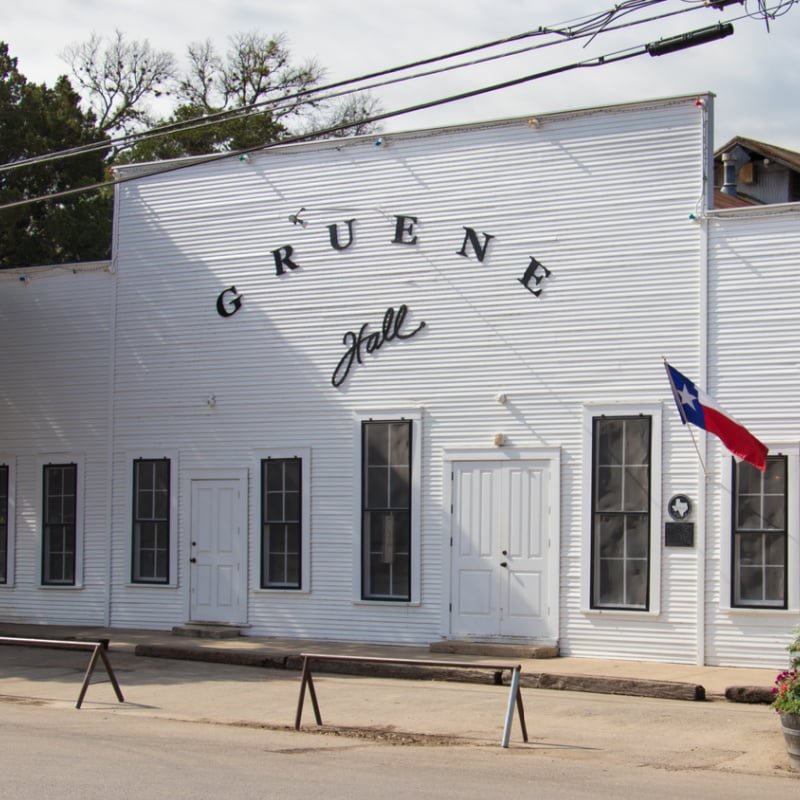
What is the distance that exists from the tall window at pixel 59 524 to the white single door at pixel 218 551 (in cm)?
245

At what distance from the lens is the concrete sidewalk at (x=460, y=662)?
1494cm

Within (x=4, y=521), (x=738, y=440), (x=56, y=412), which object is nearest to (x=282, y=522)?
(x=56, y=412)

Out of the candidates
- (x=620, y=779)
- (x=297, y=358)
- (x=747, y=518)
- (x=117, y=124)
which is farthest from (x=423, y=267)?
(x=117, y=124)

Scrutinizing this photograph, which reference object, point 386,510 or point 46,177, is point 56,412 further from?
point 46,177

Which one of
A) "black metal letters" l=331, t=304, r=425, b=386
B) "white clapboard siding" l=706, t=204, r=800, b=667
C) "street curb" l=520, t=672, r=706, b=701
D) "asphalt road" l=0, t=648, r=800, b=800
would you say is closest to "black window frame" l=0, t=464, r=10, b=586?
"asphalt road" l=0, t=648, r=800, b=800

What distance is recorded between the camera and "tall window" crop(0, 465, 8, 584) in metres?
22.5

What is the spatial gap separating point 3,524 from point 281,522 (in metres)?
5.48

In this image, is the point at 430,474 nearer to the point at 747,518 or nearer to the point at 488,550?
the point at 488,550

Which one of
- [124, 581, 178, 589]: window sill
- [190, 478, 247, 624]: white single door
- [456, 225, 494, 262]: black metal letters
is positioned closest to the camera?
[456, 225, 494, 262]: black metal letters

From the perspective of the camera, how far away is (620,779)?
10.4 metres

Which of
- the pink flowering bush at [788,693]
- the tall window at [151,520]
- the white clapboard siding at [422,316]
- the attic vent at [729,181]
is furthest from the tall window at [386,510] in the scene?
the attic vent at [729,181]

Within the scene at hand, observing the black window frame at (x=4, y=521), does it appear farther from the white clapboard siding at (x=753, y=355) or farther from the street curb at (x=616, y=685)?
the white clapboard siding at (x=753, y=355)

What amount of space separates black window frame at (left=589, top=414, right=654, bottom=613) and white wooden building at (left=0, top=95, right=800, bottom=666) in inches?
1.6

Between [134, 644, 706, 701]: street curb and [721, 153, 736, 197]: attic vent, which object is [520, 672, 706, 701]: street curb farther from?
[721, 153, 736, 197]: attic vent
